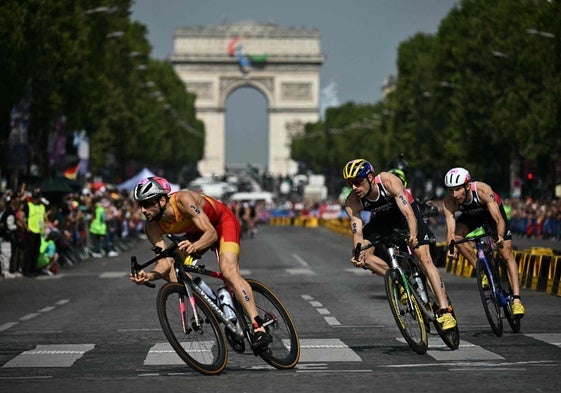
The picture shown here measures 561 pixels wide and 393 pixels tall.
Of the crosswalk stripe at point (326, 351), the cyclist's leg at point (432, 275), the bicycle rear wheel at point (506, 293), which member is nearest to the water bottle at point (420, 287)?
the cyclist's leg at point (432, 275)

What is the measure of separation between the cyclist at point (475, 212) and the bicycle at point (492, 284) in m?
0.06

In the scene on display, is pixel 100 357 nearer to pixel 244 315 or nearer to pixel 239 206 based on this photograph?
pixel 244 315

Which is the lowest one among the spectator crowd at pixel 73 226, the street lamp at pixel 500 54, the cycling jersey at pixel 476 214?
the spectator crowd at pixel 73 226

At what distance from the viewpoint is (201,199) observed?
13180 millimetres

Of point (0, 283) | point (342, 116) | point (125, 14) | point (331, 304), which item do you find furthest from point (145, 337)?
point (342, 116)

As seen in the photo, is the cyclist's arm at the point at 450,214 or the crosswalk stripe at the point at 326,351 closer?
the crosswalk stripe at the point at 326,351

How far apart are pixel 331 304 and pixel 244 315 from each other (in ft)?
32.6

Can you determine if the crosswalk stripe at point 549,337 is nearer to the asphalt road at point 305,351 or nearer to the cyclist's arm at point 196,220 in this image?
the asphalt road at point 305,351

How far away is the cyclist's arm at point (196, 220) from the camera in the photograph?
12.9 m

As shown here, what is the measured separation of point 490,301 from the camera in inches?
648

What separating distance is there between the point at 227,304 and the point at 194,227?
618mm

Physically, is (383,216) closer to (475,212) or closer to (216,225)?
(475,212)

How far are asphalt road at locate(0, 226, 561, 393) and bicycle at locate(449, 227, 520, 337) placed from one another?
21cm

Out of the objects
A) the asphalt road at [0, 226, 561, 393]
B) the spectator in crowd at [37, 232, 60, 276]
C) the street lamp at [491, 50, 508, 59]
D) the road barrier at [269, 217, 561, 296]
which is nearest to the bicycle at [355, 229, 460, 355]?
the asphalt road at [0, 226, 561, 393]
